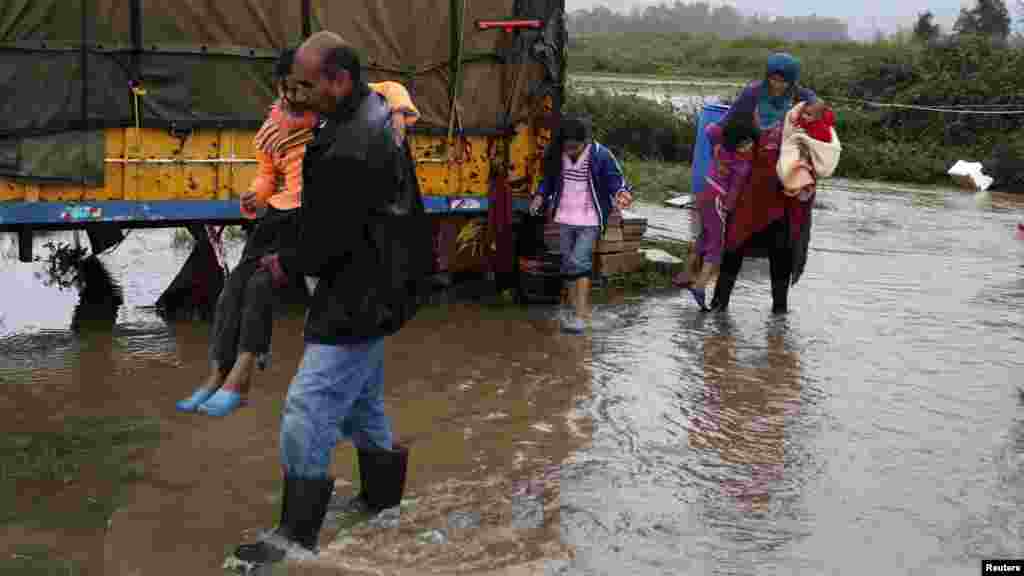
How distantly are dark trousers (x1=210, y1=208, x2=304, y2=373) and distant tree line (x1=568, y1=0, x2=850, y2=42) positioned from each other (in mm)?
124610

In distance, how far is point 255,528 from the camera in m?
4.98

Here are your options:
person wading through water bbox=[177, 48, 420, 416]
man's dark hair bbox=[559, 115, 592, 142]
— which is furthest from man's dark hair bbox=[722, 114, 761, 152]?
person wading through water bbox=[177, 48, 420, 416]

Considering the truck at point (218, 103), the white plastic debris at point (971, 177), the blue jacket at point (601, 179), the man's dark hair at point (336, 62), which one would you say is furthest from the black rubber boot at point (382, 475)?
the white plastic debris at point (971, 177)

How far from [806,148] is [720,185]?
707 millimetres

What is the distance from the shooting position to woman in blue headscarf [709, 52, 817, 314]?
900cm

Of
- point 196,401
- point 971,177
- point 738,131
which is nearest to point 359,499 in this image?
point 196,401

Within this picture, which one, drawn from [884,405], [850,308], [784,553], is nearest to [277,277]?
[784,553]

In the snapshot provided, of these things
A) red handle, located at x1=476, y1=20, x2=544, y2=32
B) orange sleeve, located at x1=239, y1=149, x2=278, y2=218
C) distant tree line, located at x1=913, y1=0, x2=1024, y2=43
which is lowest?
orange sleeve, located at x1=239, y1=149, x2=278, y2=218

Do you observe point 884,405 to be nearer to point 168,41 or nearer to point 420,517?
point 420,517

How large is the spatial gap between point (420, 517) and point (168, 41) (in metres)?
4.46

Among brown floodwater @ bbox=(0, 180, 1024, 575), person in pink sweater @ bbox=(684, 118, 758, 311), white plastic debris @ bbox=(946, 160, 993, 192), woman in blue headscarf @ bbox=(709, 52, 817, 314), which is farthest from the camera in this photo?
white plastic debris @ bbox=(946, 160, 993, 192)

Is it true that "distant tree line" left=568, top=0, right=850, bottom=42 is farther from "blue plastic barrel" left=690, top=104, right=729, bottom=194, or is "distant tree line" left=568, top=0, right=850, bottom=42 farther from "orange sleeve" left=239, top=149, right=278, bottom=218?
"orange sleeve" left=239, top=149, right=278, bottom=218

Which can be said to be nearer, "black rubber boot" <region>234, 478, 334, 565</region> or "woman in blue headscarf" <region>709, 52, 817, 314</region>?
"black rubber boot" <region>234, 478, 334, 565</region>

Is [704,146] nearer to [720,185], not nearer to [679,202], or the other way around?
[720,185]
